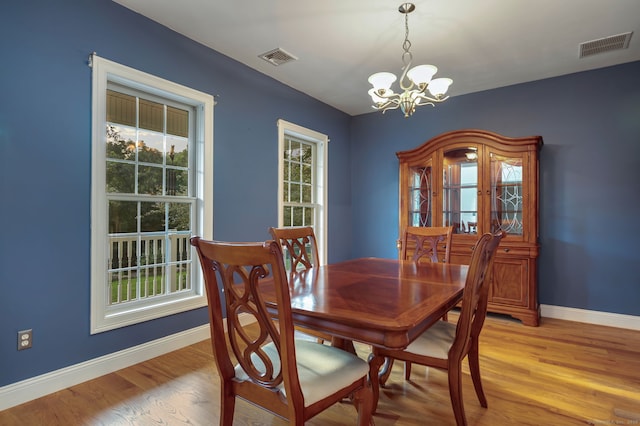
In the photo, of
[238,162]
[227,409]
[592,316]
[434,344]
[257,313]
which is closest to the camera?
[257,313]

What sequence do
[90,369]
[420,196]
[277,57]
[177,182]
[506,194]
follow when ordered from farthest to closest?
[420,196]
[506,194]
[277,57]
[177,182]
[90,369]

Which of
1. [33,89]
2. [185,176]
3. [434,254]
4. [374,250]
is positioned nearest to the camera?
[33,89]

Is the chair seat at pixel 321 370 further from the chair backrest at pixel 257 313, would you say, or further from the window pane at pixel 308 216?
the window pane at pixel 308 216

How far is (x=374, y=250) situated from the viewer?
198 inches

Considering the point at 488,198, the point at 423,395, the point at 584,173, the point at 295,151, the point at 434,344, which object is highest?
the point at 295,151

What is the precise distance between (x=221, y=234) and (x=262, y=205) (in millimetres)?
631

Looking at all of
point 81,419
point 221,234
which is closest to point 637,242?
point 221,234

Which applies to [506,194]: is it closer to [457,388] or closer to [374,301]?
[457,388]

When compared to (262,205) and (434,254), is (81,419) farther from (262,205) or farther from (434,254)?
(434,254)

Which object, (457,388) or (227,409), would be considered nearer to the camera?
(227,409)

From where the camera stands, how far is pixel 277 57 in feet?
10.8

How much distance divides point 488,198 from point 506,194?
0.60 feet

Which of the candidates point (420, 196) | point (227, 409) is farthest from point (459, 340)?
point (420, 196)

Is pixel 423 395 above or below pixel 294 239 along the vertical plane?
below
